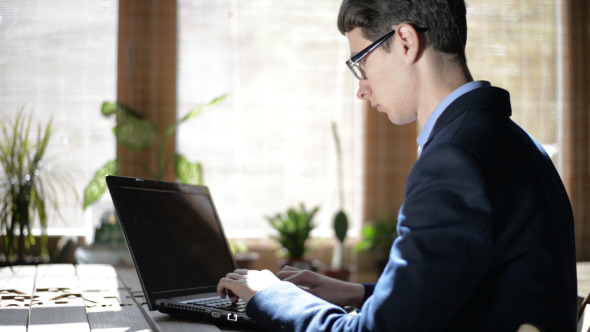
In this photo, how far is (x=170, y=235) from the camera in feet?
4.96

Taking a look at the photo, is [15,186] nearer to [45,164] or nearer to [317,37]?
[45,164]

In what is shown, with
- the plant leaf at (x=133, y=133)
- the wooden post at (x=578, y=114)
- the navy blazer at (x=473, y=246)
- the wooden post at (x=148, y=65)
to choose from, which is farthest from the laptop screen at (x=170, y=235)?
the wooden post at (x=578, y=114)

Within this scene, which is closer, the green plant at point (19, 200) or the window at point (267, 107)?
the green plant at point (19, 200)

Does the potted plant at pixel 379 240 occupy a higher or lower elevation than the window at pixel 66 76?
lower

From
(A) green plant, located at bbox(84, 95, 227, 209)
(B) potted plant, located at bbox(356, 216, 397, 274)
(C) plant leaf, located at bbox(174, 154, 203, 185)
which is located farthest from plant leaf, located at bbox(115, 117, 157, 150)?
(B) potted plant, located at bbox(356, 216, 397, 274)

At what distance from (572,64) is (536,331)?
509cm

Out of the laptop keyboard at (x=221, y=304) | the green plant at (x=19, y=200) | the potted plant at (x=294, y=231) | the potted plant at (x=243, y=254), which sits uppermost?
the laptop keyboard at (x=221, y=304)

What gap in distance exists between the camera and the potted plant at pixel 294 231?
4.60m

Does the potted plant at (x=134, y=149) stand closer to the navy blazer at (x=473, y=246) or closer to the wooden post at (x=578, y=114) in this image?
the wooden post at (x=578, y=114)

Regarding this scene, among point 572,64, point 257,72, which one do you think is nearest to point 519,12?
point 572,64

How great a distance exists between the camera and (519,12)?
5383mm

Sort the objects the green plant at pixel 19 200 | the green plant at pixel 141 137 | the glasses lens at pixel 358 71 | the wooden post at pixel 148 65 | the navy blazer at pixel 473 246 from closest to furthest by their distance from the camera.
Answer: the navy blazer at pixel 473 246 → the glasses lens at pixel 358 71 → the green plant at pixel 19 200 → the green plant at pixel 141 137 → the wooden post at pixel 148 65

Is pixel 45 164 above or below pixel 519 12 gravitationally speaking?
below

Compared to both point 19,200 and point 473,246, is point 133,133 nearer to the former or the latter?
point 19,200
